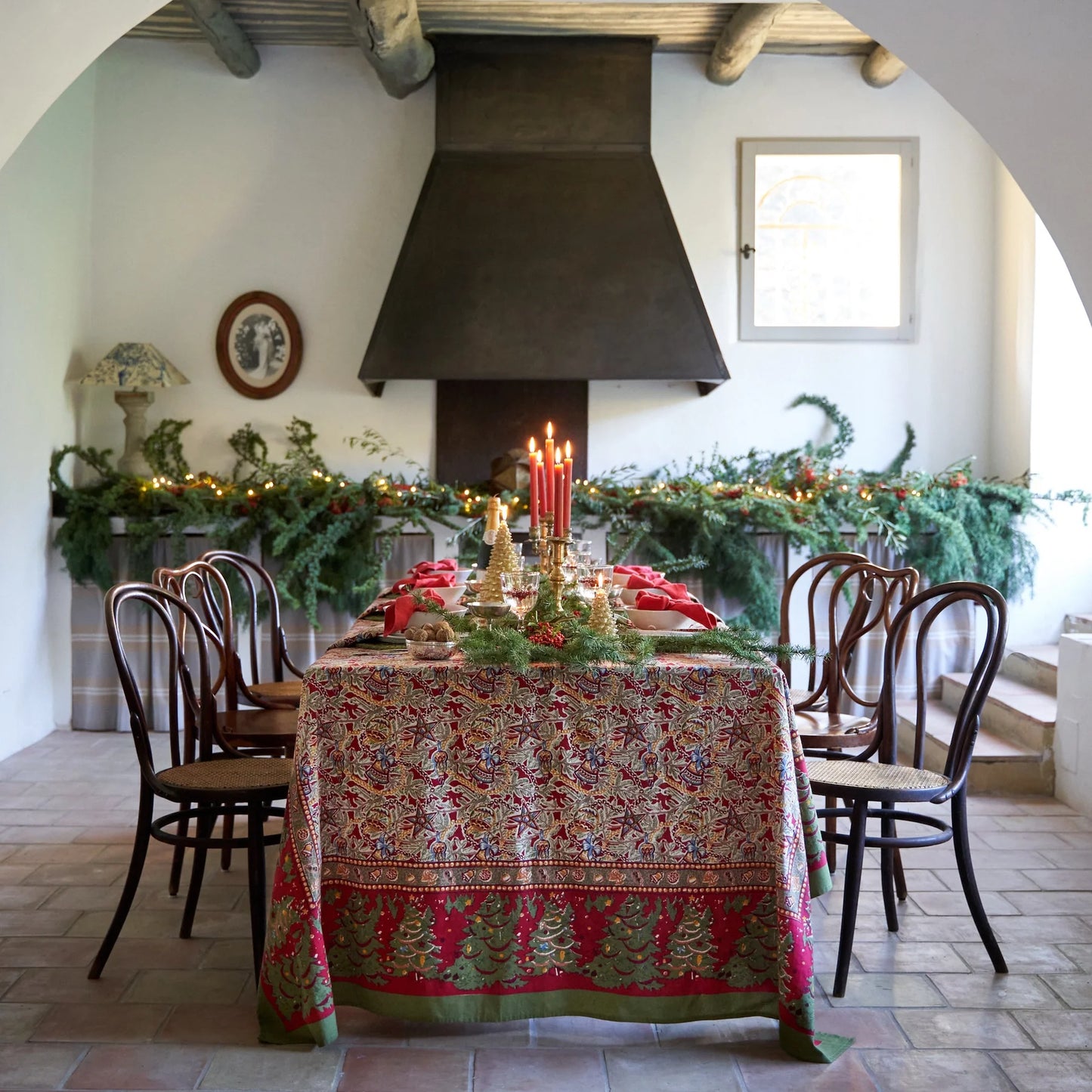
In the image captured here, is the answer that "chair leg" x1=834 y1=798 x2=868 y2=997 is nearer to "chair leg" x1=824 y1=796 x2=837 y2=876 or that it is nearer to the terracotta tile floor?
the terracotta tile floor

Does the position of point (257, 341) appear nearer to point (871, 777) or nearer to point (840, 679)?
point (840, 679)

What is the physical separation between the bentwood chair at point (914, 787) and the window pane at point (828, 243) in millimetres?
3085

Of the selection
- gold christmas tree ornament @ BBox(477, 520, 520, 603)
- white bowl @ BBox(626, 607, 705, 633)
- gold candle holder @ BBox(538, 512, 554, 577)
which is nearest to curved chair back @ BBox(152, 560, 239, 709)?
gold christmas tree ornament @ BBox(477, 520, 520, 603)

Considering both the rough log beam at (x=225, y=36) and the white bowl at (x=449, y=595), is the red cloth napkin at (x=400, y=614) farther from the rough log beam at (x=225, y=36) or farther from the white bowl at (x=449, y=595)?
the rough log beam at (x=225, y=36)

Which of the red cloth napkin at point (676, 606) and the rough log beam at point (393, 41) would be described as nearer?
the red cloth napkin at point (676, 606)

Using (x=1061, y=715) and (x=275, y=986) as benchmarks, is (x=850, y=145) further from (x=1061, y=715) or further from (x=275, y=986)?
(x=275, y=986)

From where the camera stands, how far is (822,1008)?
7.89 ft

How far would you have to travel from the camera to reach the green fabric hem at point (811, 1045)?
2.14 m


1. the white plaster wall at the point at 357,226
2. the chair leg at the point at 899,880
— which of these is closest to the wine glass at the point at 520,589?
the chair leg at the point at 899,880

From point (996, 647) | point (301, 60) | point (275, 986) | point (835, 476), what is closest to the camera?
point (275, 986)

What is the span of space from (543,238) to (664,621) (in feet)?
9.85

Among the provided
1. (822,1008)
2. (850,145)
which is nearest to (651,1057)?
(822,1008)

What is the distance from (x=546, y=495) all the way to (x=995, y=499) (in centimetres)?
300

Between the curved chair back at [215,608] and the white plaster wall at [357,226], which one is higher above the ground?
the white plaster wall at [357,226]
